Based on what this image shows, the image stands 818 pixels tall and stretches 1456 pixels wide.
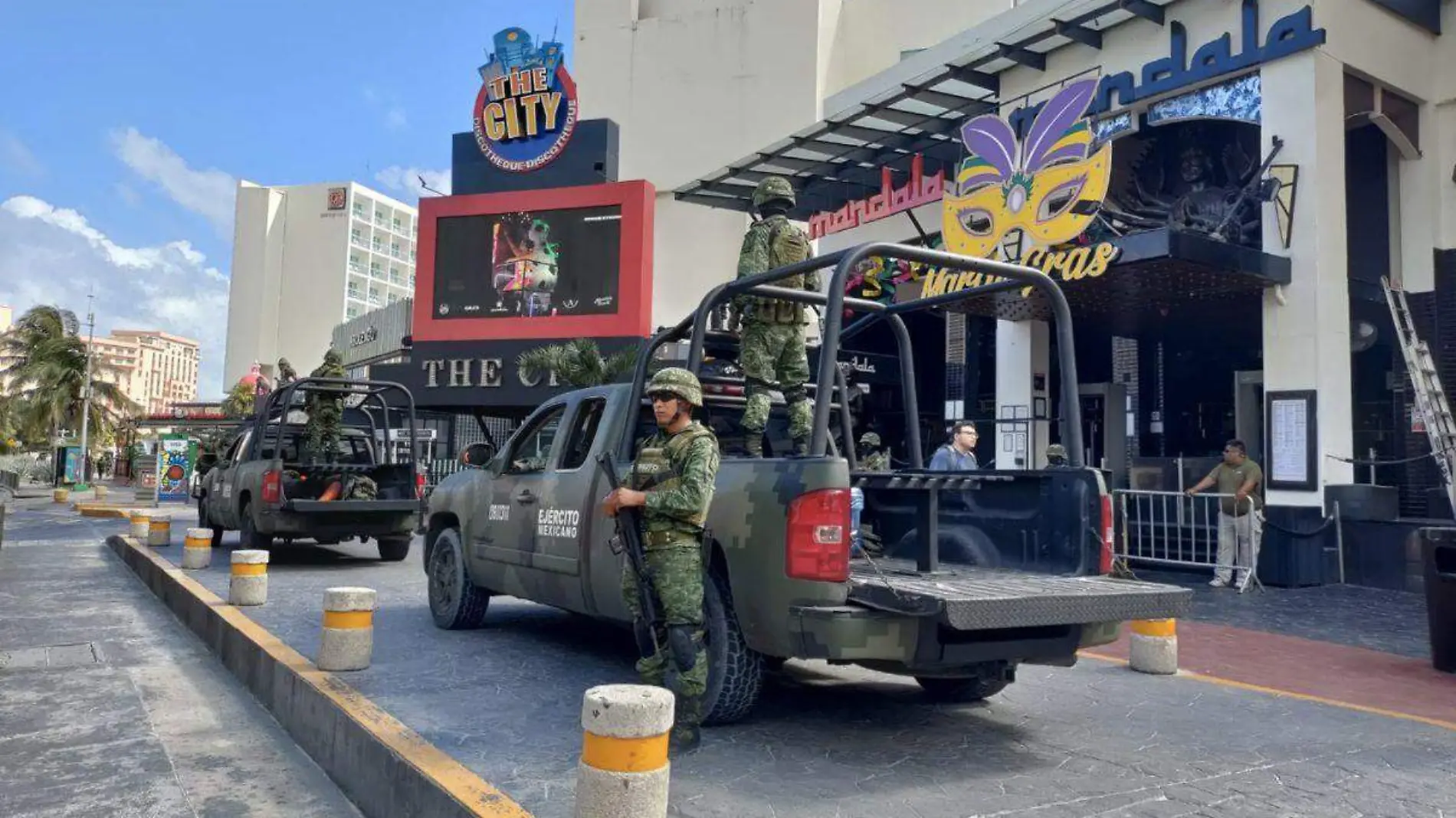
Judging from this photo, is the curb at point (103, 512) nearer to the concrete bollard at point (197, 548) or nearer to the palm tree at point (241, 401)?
the concrete bollard at point (197, 548)

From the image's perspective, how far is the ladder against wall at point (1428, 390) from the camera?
11.1 meters

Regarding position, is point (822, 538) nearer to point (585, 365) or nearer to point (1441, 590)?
point (1441, 590)

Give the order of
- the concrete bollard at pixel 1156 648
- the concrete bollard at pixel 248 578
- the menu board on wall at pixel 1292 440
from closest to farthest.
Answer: the concrete bollard at pixel 1156 648 → the concrete bollard at pixel 248 578 → the menu board on wall at pixel 1292 440

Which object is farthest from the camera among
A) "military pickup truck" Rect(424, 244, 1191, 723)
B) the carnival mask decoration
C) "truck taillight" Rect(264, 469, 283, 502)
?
the carnival mask decoration

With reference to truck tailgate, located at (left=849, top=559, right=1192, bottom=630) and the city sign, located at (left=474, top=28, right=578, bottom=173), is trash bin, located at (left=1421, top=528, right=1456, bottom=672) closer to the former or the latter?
truck tailgate, located at (left=849, top=559, right=1192, bottom=630)

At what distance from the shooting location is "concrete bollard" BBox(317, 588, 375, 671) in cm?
552

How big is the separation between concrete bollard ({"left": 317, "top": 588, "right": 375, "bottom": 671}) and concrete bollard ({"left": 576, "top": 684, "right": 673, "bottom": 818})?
3.19 metres

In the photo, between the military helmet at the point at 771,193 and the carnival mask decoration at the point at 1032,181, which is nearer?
the military helmet at the point at 771,193

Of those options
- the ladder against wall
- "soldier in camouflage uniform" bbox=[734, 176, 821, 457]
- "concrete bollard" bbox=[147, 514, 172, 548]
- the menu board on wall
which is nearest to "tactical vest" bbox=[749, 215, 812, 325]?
"soldier in camouflage uniform" bbox=[734, 176, 821, 457]

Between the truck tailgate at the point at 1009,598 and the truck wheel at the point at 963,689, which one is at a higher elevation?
the truck tailgate at the point at 1009,598

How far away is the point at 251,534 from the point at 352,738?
7.88 metres

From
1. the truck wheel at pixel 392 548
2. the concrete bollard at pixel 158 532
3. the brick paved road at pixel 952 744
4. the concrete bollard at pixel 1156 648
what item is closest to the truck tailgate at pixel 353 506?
the truck wheel at pixel 392 548

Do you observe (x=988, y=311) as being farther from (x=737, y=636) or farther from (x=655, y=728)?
(x=655, y=728)

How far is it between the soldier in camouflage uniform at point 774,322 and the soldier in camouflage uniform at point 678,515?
123 cm
